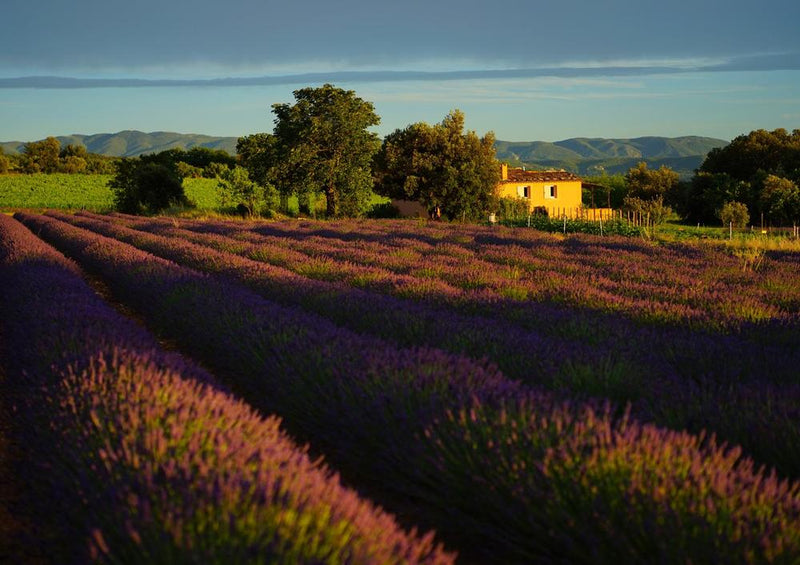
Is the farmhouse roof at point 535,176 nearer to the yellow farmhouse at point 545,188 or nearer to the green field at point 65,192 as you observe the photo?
the yellow farmhouse at point 545,188

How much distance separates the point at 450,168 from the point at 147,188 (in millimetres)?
17325

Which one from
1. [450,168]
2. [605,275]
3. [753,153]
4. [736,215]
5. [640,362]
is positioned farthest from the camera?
[753,153]

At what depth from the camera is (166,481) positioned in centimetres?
229

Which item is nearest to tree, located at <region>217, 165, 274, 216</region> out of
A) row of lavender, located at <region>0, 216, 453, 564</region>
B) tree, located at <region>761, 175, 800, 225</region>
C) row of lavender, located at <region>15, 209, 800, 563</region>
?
tree, located at <region>761, 175, 800, 225</region>

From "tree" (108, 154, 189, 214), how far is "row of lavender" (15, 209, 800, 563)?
37385 mm

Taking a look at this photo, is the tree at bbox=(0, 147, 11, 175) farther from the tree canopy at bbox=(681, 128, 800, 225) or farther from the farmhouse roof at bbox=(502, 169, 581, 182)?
the tree canopy at bbox=(681, 128, 800, 225)

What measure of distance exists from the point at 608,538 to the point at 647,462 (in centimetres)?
31

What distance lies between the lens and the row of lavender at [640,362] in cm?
323

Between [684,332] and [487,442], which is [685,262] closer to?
[684,332]

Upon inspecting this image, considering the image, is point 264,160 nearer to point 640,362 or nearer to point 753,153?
point 640,362

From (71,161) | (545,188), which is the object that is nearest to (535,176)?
(545,188)

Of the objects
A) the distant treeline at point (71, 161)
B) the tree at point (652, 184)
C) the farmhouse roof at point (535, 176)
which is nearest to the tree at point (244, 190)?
the farmhouse roof at point (535, 176)

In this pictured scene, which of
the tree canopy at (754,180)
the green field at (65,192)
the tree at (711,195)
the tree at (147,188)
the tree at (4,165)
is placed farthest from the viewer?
the tree at (4,165)

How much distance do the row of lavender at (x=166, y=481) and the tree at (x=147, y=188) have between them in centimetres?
3751
